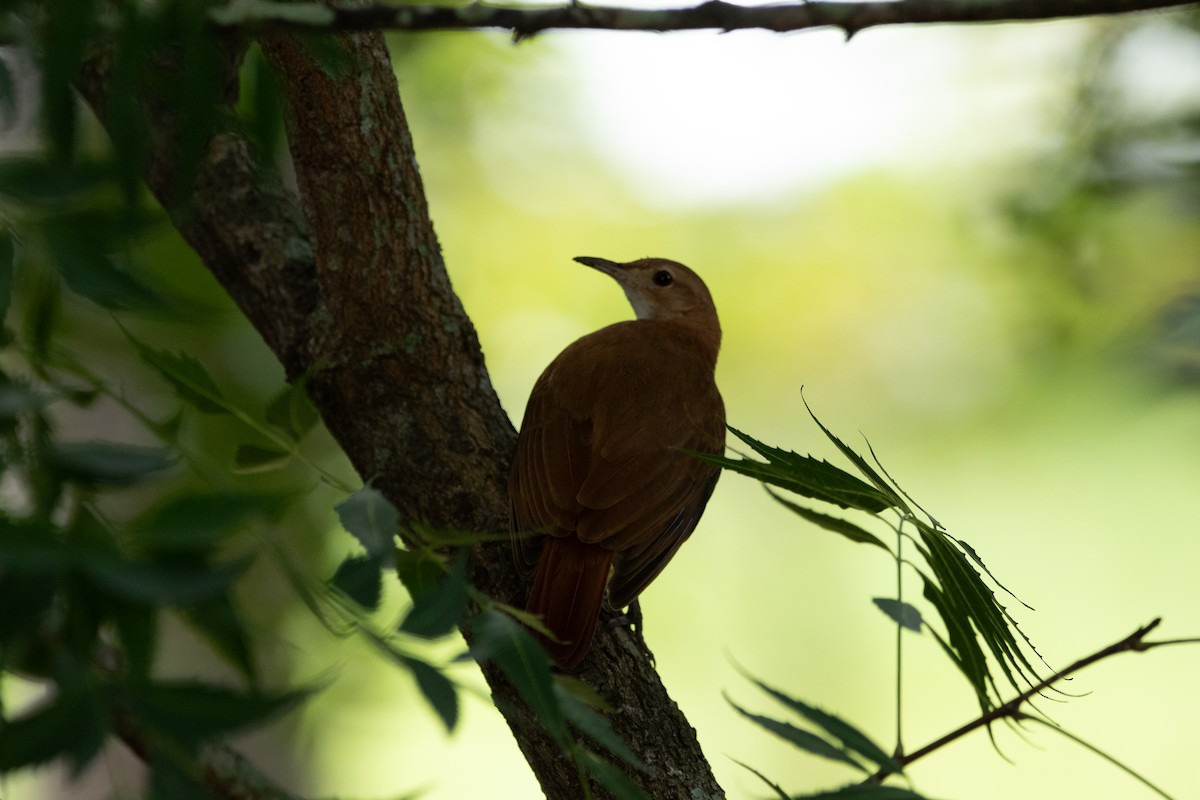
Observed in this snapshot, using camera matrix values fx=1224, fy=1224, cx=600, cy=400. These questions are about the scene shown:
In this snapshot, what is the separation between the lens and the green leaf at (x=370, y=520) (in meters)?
1.54

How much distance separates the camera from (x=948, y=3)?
154cm

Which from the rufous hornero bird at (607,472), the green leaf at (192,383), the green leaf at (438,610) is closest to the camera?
the green leaf at (438,610)

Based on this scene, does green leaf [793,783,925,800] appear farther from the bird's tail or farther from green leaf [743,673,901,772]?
the bird's tail

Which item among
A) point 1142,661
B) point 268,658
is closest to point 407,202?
point 268,658

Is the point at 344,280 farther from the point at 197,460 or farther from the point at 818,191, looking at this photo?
the point at 818,191

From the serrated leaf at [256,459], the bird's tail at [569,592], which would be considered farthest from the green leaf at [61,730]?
the bird's tail at [569,592]

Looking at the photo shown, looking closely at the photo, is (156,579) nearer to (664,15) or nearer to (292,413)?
(664,15)

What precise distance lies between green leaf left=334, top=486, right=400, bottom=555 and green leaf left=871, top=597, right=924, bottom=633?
0.80 meters

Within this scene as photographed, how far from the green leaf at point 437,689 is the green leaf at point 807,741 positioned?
0.44 m

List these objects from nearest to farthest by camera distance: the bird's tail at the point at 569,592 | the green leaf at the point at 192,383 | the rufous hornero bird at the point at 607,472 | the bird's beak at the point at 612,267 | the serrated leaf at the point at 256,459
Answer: the green leaf at the point at 192,383, the serrated leaf at the point at 256,459, the bird's tail at the point at 569,592, the rufous hornero bird at the point at 607,472, the bird's beak at the point at 612,267

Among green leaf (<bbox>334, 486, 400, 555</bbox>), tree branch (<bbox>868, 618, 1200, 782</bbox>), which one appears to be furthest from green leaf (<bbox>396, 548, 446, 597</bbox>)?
tree branch (<bbox>868, 618, 1200, 782</bbox>)

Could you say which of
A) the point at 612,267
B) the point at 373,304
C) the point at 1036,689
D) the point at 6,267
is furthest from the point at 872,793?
the point at 612,267

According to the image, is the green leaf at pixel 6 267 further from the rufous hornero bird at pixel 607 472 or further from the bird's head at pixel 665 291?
the bird's head at pixel 665 291

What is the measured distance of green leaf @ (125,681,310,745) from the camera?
1124 millimetres
